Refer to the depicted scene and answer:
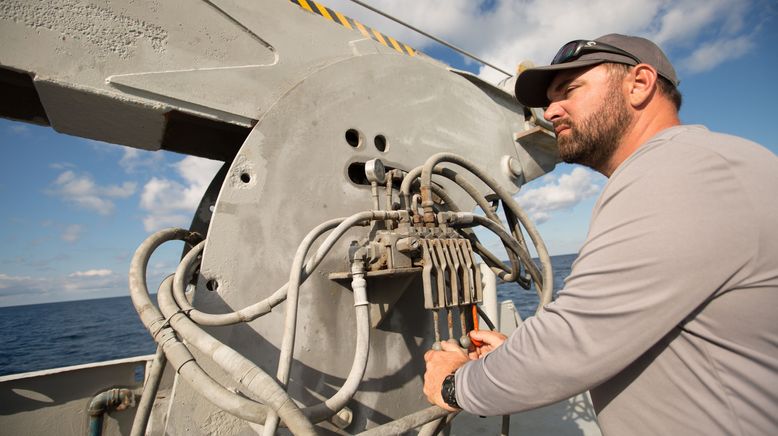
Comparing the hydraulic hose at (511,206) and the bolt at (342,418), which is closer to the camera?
the bolt at (342,418)

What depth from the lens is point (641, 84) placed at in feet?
3.55

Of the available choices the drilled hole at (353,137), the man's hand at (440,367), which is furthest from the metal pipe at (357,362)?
the drilled hole at (353,137)

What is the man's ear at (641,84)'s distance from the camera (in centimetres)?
106

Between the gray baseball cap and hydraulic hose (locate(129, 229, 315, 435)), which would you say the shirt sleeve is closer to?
the gray baseball cap

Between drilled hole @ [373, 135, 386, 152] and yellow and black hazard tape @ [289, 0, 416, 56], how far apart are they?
0.66 m

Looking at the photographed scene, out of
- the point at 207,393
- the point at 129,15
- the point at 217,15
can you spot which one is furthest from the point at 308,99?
the point at 207,393

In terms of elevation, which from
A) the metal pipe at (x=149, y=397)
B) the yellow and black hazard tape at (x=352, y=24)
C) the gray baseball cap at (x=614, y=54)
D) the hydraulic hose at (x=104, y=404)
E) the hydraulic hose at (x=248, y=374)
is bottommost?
the hydraulic hose at (x=104, y=404)

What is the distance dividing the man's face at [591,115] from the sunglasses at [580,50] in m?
0.04

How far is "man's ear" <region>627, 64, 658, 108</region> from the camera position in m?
1.06

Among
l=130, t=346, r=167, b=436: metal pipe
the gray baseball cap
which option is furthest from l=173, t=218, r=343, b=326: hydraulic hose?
the gray baseball cap

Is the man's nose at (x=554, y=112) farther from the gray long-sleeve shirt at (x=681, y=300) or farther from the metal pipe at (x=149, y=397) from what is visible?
the metal pipe at (x=149, y=397)

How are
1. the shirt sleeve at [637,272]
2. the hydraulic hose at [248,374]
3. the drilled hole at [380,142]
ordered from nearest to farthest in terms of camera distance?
1. the shirt sleeve at [637,272]
2. the hydraulic hose at [248,374]
3. the drilled hole at [380,142]

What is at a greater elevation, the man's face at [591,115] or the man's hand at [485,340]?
the man's face at [591,115]

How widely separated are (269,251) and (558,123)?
1.05m
